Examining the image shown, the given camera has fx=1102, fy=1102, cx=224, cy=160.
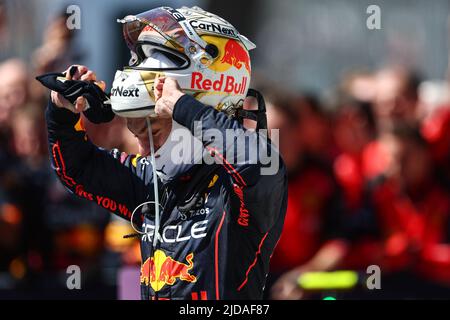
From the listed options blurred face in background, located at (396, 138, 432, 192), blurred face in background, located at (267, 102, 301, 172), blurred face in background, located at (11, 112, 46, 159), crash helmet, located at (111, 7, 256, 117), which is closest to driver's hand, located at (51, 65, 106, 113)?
crash helmet, located at (111, 7, 256, 117)

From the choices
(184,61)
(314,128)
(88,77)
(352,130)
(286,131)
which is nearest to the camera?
(184,61)

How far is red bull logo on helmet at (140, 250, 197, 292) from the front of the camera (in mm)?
4062

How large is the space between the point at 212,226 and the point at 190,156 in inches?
11.9

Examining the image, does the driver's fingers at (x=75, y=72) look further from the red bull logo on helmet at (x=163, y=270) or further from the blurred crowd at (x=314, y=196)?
the blurred crowd at (x=314, y=196)

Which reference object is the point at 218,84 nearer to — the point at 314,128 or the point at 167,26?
the point at 167,26

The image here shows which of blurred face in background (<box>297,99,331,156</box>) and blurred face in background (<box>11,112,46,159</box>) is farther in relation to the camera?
blurred face in background (<box>11,112,46,159</box>)

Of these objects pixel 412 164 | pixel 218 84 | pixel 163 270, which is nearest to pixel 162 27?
pixel 218 84

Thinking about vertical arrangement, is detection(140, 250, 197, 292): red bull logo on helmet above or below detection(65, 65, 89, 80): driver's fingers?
below

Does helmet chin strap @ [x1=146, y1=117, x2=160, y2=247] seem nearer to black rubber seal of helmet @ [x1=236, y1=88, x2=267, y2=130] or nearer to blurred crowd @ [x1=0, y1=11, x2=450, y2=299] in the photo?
black rubber seal of helmet @ [x1=236, y1=88, x2=267, y2=130]

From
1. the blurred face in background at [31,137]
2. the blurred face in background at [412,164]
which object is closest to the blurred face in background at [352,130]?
the blurred face in background at [412,164]

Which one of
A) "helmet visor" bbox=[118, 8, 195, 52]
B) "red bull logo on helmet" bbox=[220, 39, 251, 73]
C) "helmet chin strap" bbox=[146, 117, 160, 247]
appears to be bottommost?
"helmet chin strap" bbox=[146, 117, 160, 247]

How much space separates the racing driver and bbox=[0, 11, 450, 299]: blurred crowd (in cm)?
219

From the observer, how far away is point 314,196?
732 centimetres

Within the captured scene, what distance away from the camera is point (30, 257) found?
25.2 feet
